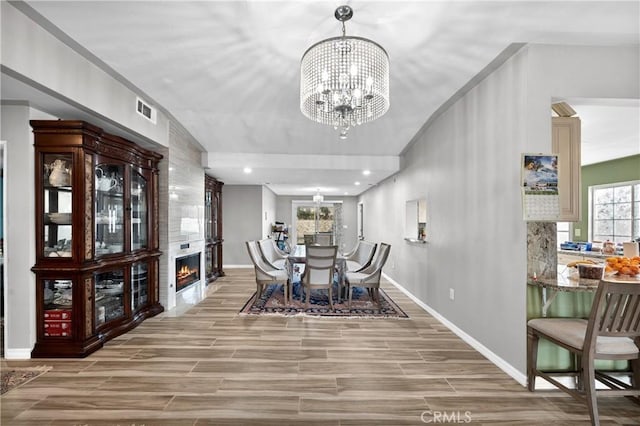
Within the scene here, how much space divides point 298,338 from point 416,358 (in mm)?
1257

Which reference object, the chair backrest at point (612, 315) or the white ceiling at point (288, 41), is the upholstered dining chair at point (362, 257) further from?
the chair backrest at point (612, 315)

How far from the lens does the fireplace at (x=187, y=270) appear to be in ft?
16.0

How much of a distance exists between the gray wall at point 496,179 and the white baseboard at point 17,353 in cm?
434

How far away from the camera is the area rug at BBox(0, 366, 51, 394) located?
8.07 feet

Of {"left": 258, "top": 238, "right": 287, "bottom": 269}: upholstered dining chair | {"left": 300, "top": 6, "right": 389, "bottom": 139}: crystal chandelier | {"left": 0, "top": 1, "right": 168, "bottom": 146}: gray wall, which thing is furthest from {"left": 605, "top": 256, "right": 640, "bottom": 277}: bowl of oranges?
{"left": 0, "top": 1, "right": 168, "bottom": 146}: gray wall

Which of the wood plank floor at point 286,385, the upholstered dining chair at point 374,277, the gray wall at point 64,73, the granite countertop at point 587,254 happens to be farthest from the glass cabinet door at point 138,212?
the granite countertop at point 587,254

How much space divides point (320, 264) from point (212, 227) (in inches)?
141

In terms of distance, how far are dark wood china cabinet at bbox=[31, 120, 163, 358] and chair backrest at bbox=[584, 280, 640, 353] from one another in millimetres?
4080

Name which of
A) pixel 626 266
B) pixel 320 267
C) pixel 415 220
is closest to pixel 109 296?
pixel 320 267

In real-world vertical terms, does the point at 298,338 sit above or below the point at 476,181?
below

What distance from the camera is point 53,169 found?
297cm

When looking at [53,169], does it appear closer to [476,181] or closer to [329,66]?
[329,66]

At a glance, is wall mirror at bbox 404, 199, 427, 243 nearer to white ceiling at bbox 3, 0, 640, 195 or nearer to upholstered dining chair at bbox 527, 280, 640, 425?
white ceiling at bbox 3, 0, 640, 195

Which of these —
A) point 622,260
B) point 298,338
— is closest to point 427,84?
point 622,260
